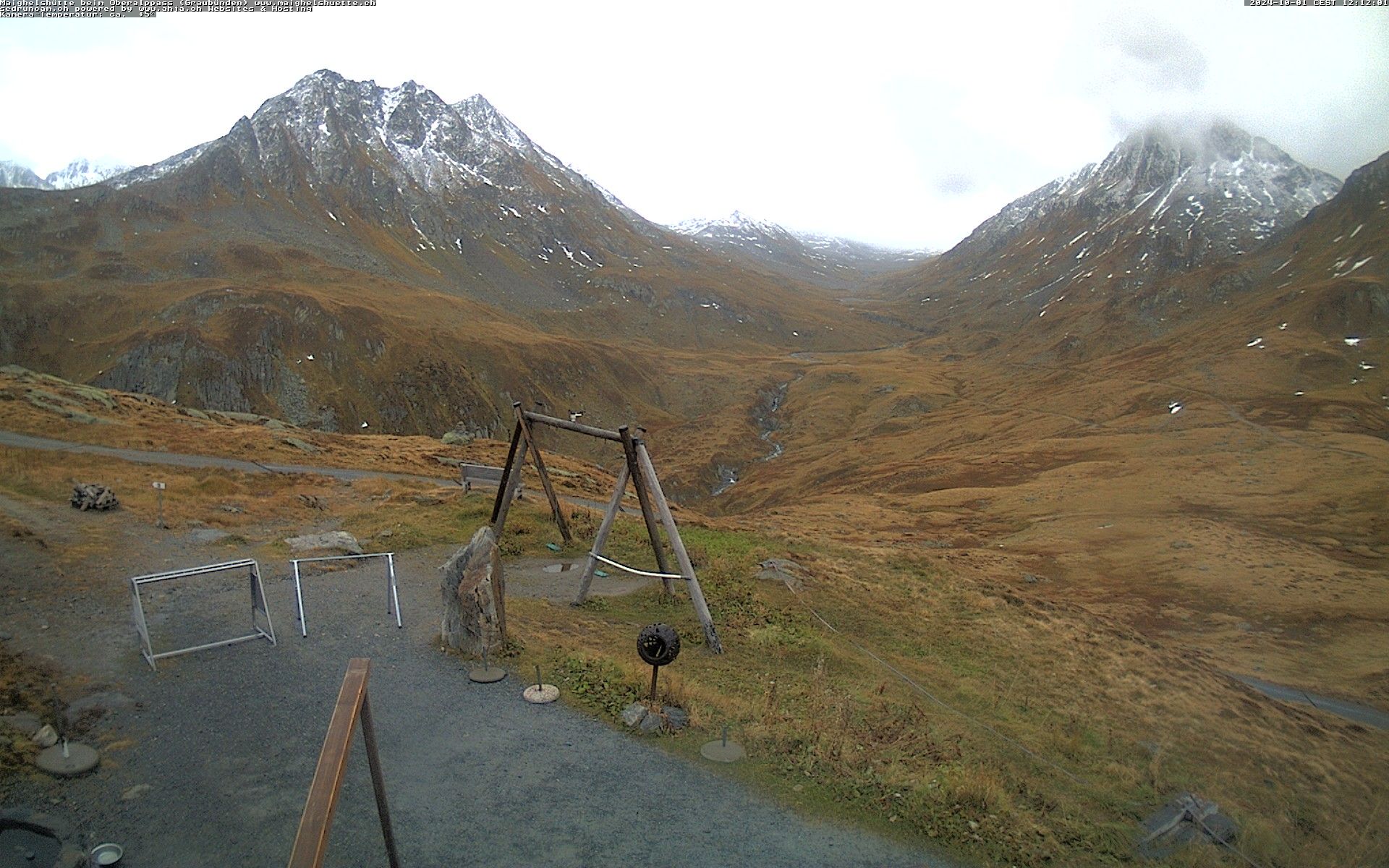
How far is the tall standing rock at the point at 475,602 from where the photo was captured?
44.0 feet

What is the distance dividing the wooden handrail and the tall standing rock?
6.89 metres

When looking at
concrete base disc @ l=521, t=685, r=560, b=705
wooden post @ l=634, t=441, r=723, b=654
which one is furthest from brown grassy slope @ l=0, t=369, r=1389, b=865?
concrete base disc @ l=521, t=685, r=560, b=705

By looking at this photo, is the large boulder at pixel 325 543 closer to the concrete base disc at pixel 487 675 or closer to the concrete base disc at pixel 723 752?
the concrete base disc at pixel 487 675

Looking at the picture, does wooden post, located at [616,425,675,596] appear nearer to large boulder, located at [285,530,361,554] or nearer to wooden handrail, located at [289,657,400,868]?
large boulder, located at [285,530,361,554]

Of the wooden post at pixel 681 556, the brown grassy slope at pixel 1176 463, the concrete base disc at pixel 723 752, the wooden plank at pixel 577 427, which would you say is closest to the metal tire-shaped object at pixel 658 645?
the concrete base disc at pixel 723 752

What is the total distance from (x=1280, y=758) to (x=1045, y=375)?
12414cm

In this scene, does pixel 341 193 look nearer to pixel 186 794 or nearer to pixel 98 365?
pixel 98 365

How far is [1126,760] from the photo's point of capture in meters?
15.2

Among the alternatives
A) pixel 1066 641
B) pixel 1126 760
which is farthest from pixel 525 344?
pixel 1126 760

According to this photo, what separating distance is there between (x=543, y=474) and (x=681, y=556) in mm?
7751

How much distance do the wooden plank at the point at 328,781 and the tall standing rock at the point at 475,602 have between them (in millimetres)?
7622

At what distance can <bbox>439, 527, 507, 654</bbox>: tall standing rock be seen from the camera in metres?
13.4

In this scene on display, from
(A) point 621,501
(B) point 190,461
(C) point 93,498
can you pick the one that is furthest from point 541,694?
(B) point 190,461

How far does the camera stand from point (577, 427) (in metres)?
18.8
